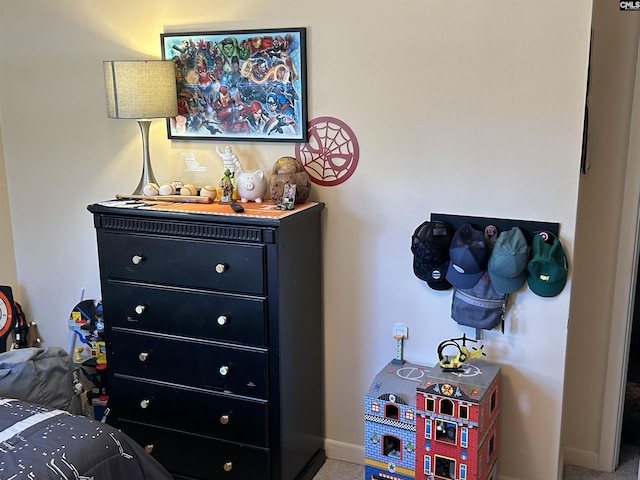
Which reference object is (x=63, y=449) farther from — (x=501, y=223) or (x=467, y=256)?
(x=501, y=223)

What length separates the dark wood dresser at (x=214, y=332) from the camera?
2.57 m

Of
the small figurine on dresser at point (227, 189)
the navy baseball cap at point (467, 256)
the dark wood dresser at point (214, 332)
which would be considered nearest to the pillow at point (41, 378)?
the dark wood dresser at point (214, 332)

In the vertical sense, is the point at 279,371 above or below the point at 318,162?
below

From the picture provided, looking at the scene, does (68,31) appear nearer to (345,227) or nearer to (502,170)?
(345,227)

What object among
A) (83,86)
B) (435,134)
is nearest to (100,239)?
(83,86)

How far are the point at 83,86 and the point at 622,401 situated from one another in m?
2.90

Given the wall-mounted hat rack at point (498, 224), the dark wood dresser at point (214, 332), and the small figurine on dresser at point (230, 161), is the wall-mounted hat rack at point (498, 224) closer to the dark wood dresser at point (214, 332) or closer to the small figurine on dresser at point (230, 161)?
the dark wood dresser at point (214, 332)

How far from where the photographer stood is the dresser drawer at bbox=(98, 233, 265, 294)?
2545 millimetres

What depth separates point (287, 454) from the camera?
2740mm

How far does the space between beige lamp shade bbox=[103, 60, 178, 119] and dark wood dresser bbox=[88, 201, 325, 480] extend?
41cm

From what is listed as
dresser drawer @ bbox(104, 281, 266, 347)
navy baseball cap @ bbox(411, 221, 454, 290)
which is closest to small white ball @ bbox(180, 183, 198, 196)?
dresser drawer @ bbox(104, 281, 266, 347)

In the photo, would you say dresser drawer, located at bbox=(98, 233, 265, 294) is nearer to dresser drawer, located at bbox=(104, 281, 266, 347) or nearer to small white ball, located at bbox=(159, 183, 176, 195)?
dresser drawer, located at bbox=(104, 281, 266, 347)

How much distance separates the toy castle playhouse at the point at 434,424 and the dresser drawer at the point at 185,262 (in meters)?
0.70

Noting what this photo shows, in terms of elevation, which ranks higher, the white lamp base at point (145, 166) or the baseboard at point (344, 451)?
the white lamp base at point (145, 166)
